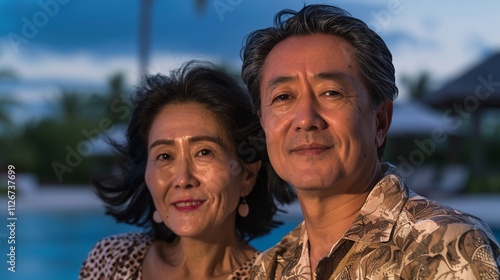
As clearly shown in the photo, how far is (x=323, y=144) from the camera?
79.3 inches

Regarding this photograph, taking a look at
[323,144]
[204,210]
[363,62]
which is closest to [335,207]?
[323,144]

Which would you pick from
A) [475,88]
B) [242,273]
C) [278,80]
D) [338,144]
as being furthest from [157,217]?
[475,88]

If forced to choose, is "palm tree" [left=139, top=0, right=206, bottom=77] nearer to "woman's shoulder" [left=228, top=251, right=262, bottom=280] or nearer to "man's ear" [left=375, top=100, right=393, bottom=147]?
"woman's shoulder" [left=228, top=251, right=262, bottom=280]

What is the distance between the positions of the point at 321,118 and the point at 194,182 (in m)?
0.79

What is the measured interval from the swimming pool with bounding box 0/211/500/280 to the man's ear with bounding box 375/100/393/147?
572 cm

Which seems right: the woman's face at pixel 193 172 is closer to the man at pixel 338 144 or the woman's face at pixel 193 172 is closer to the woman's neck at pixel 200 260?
the woman's neck at pixel 200 260

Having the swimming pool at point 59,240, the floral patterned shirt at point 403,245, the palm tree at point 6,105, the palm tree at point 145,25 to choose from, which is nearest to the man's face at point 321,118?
the floral patterned shirt at point 403,245

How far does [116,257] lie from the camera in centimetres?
295

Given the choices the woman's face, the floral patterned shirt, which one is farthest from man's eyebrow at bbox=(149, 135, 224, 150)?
the floral patterned shirt

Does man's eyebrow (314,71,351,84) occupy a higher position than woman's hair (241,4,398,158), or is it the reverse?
woman's hair (241,4,398,158)

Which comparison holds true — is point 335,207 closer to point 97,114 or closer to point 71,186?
point 71,186

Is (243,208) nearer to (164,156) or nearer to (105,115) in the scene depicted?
(164,156)

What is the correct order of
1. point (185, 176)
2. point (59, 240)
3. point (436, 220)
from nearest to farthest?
point (436, 220) → point (185, 176) → point (59, 240)

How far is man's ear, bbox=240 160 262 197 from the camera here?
2859mm
